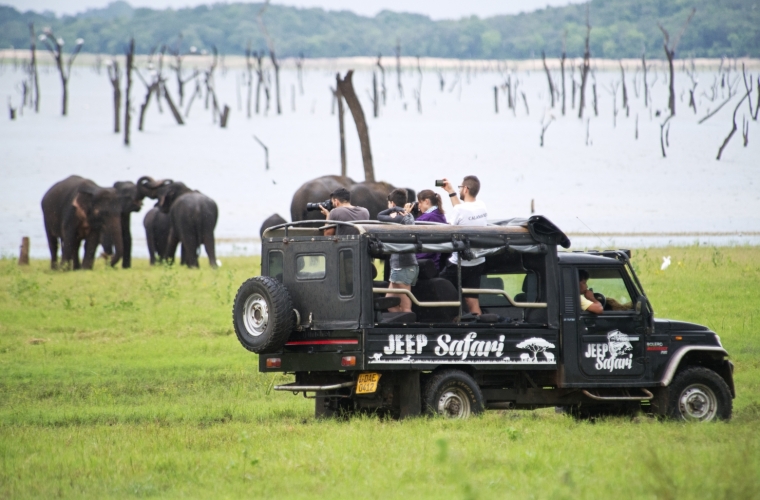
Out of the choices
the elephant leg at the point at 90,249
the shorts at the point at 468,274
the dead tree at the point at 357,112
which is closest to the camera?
the shorts at the point at 468,274

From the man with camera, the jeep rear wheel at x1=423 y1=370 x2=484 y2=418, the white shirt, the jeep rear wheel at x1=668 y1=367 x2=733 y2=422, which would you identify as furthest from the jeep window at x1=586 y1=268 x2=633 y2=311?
the man with camera

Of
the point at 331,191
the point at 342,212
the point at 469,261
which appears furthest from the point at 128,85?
the point at 469,261

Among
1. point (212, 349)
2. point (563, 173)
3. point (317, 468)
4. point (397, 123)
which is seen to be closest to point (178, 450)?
point (317, 468)

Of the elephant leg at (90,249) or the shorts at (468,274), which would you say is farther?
the elephant leg at (90,249)

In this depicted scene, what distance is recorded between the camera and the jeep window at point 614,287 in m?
11.6

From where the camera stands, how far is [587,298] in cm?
1166

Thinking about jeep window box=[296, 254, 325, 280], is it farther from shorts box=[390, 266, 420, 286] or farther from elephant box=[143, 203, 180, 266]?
elephant box=[143, 203, 180, 266]

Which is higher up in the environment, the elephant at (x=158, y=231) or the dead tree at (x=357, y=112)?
the dead tree at (x=357, y=112)

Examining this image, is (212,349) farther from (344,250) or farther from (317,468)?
(317,468)

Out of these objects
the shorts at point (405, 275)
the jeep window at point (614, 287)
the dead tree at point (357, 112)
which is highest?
the dead tree at point (357, 112)

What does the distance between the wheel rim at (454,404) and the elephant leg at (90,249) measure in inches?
865

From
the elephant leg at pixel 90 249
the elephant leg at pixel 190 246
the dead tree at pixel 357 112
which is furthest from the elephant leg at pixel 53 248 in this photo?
the dead tree at pixel 357 112

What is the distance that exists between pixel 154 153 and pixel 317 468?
209 feet

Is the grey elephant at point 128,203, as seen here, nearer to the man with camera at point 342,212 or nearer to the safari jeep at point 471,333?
the man with camera at point 342,212
